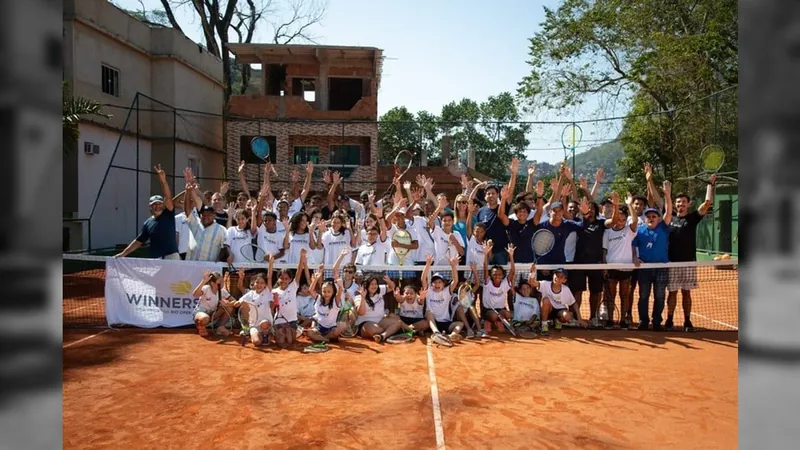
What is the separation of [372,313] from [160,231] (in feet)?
11.7

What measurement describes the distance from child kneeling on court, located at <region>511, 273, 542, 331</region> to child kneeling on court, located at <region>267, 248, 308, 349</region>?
3.32 meters

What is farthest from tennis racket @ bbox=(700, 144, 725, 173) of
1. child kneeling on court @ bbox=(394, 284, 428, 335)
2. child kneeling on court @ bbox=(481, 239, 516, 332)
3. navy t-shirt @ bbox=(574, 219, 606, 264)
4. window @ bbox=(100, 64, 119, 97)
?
window @ bbox=(100, 64, 119, 97)

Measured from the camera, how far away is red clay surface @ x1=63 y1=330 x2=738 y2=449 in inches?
180

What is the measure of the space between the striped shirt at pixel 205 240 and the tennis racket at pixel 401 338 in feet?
10.5

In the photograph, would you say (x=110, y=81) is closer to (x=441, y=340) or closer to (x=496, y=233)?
(x=496, y=233)

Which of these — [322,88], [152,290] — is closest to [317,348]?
[152,290]

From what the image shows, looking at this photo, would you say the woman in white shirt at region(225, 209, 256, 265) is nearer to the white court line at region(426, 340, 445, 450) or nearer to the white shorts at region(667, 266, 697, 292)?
the white court line at region(426, 340, 445, 450)

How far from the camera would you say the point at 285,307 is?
8.00 meters

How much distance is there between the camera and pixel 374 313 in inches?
331

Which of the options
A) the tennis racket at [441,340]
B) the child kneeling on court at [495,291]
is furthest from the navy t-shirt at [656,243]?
the tennis racket at [441,340]

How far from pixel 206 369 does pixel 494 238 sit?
185 inches
